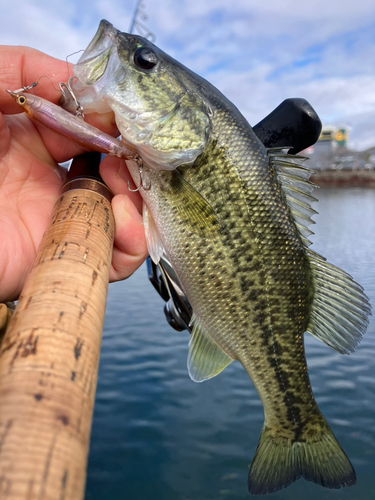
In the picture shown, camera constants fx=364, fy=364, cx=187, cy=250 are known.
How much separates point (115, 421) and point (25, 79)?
4.02 meters

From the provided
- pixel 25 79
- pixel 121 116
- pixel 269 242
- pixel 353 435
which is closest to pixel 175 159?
pixel 121 116

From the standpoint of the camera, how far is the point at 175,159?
5.62 ft

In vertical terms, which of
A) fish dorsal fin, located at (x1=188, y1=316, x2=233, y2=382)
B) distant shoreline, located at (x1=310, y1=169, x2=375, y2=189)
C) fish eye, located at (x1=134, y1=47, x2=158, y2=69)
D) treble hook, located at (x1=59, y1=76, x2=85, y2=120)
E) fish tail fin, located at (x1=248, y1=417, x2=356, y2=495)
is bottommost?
fish tail fin, located at (x1=248, y1=417, x2=356, y2=495)

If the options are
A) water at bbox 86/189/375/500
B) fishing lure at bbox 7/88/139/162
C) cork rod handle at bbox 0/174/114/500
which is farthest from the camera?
water at bbox 86/189/375/500

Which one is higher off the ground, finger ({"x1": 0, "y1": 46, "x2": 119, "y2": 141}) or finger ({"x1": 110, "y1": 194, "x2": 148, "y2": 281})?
finger ({"x1": 0, "y1": 46, "x2": 119, "y2": 141})

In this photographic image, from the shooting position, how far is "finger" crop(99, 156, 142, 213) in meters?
1.88

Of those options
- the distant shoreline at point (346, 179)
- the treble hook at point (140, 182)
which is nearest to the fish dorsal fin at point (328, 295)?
the treble hook at point (140, 182)

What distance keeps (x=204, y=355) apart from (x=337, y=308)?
2.50 ft

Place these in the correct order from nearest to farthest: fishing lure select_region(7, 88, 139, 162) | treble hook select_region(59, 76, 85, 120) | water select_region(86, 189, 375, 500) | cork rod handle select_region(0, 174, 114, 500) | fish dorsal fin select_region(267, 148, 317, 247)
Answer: cork rod handle select_region(0, 174, 114, 500) < fishing lure select_region(7, 88, 139, 162) < treble hook select_region(59, 76, 85, 120) < fish dorsal fin select_region(267, 148, 317, 247) < water select_region(86, 189, 375, 500)

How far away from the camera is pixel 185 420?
4469 millimetres

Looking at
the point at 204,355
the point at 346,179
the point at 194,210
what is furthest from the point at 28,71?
the point at 346,179

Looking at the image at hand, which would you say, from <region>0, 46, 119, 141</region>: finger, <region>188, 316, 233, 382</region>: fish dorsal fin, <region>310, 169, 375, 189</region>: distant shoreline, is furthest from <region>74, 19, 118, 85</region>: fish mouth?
<region>310, 169, 375, 189</region>: distant shoreline

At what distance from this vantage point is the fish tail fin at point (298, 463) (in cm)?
182

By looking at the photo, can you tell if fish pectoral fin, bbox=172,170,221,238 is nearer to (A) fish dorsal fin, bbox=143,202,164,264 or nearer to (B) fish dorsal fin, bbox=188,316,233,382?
(A) fish dorsal fin, bbox=143,202,164,264
